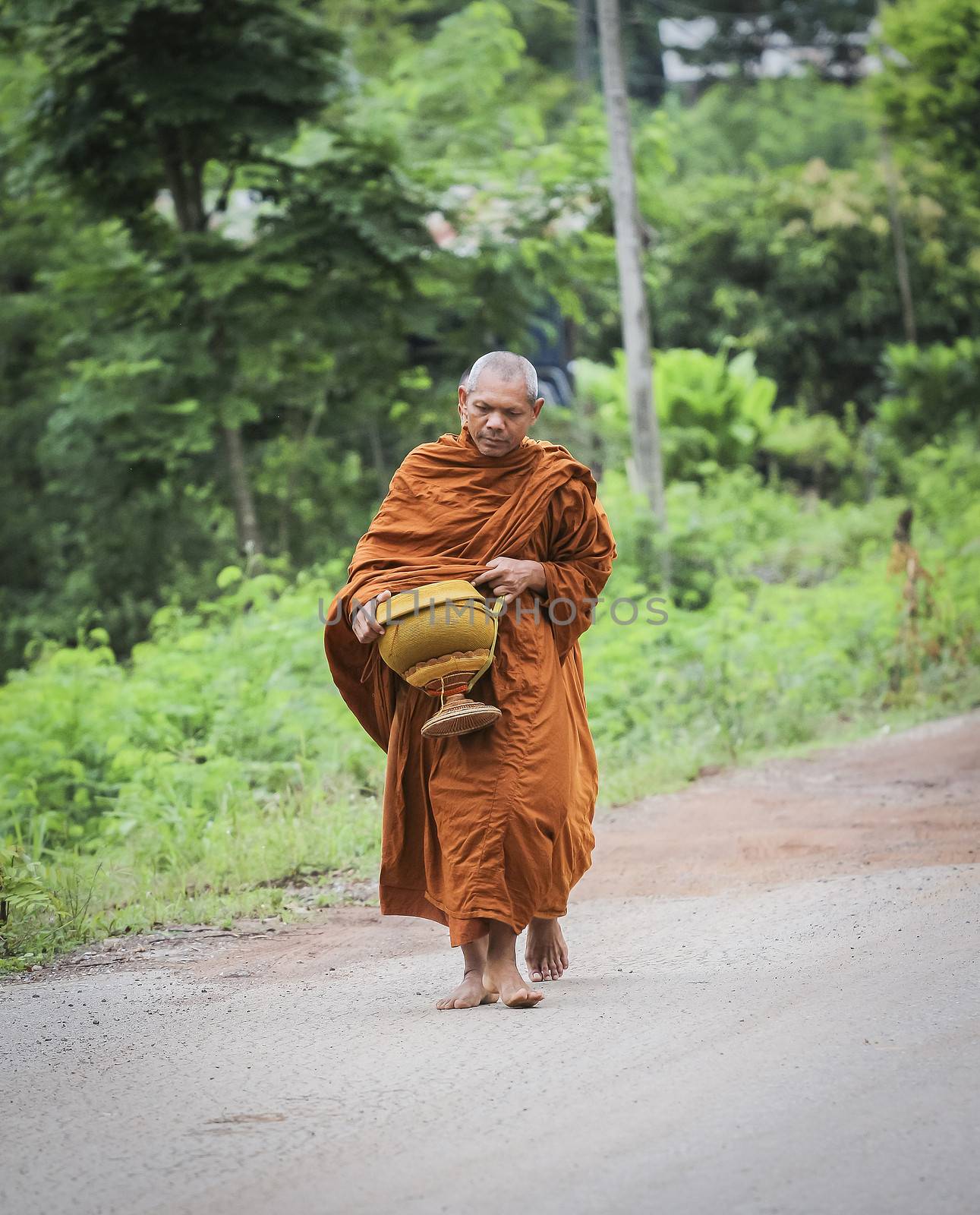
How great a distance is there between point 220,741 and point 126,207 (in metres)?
6.79

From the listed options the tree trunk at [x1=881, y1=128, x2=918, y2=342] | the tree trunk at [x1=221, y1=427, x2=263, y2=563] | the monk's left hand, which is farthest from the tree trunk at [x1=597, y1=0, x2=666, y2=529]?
the tree trunk at [x1=881, y1=128, x2=918, y2=342]

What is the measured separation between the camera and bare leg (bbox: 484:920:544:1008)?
414 centimetres

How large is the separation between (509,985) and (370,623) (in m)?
1.10

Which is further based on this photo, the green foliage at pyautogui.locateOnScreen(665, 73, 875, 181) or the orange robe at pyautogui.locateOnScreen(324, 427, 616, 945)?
the green foliage at pyautogui.locateOnScreen(665, 73, 875, 181)

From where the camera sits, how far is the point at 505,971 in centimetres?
423

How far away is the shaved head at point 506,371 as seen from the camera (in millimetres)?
4367

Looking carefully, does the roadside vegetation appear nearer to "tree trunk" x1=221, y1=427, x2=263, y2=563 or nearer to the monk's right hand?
"tree trunk" x1=221, y1=427, x2=263, y2=563

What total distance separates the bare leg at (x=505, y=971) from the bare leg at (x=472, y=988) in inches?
1.0

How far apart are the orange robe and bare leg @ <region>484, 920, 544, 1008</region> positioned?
68 millimetres

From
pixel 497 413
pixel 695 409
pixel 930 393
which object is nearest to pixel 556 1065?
pixel 497 413

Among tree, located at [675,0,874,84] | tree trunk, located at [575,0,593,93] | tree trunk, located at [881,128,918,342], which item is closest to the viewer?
tree trunk, located at [881,128,918,342]

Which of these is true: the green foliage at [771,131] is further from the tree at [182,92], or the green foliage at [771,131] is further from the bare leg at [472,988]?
the bare leg at [472,988]

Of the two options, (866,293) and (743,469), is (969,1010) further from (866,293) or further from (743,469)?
(866,293)

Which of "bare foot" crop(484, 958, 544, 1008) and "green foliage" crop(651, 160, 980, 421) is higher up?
"green foliage" crop(651, 160, 980, 421)
